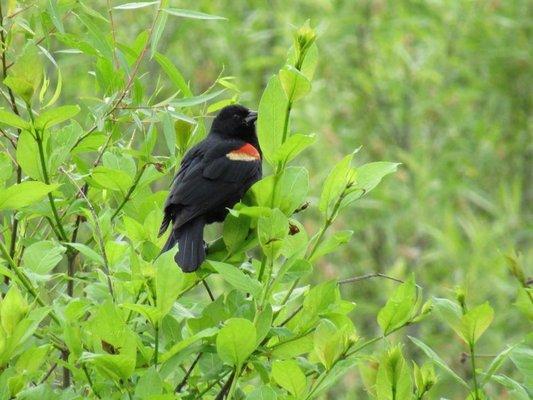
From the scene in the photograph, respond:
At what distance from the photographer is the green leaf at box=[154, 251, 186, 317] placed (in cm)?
181

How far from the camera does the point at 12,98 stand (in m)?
2.20

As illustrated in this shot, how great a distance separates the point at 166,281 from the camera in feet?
5.96

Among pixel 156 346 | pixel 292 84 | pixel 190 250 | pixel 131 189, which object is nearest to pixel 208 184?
pixel 190 250

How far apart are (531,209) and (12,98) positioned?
6.43 m

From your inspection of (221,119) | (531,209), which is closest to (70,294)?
(221,119)

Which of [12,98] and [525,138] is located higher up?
[12,98]

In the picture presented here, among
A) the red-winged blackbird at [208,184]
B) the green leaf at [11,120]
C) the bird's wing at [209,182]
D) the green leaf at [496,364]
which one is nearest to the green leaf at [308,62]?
the green leaf at [11,120]

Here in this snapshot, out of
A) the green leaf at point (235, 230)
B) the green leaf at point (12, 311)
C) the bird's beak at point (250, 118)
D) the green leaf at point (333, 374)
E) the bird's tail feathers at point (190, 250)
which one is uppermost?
the green leaf at point (12, 311)

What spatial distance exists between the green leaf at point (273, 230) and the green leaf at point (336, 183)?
0.36 feet

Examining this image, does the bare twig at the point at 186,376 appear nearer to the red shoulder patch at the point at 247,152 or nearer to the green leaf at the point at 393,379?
the green leaf at the point at 393,379

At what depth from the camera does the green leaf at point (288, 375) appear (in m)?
1.84

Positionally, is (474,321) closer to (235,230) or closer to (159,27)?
(235,230)

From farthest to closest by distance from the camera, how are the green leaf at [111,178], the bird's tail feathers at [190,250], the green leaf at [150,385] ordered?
the bird's tail feathers at [190,250] → the green leaf at [111,178] → the green leaf at [150,385]

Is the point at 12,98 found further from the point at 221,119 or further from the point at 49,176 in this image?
the point at 221,119
